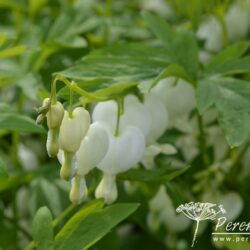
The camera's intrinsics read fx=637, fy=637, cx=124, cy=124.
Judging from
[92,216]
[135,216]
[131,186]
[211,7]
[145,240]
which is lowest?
[145,240]

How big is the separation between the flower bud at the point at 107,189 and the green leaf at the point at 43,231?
3.8 inches

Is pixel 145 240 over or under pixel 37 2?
under

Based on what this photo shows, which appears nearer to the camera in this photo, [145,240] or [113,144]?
[113,144]

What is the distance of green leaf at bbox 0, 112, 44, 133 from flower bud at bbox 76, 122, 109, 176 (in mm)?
78

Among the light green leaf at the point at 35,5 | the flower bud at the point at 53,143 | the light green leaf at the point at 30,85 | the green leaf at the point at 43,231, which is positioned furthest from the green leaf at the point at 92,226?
the light green leaf at the point at 35,5

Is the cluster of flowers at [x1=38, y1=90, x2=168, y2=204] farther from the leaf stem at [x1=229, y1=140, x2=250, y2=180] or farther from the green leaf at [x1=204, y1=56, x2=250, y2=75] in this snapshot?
the leaf stem at [x1=229, y1=140, x2=250, y2=180]

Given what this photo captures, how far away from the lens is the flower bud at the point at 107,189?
956 mm

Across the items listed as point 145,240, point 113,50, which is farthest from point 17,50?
point 145,240

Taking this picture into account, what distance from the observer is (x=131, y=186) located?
3.83 feet

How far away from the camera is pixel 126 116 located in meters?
1.01

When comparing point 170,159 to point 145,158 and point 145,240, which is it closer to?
point 145,240

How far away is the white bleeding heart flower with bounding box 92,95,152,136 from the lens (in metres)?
0.99

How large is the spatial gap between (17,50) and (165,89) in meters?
0.27

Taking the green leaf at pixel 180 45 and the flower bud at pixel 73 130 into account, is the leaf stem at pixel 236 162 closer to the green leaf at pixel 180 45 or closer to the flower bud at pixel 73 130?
the green leaf at pixel 180 45
